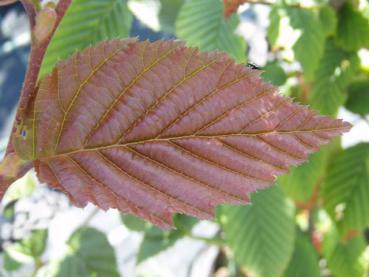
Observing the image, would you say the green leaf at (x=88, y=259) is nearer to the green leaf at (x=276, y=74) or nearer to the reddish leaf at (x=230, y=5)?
the green leaf at (x=276, y=74)

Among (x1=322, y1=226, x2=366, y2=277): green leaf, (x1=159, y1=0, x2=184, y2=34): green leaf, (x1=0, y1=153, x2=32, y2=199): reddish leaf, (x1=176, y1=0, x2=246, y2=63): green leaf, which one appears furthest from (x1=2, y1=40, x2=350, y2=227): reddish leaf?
(x1=322, y1=226, x2=366, y2=277): green leaf

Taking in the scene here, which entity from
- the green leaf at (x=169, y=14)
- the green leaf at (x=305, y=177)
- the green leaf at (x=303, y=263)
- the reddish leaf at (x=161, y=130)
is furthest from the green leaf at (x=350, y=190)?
the reddish leaf at (x=161, y=130)

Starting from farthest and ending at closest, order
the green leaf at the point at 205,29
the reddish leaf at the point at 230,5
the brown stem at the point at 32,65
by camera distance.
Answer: the green leaf at the point at 205,29 < the reddish leaf at the point at 230,5 < the brown stem at the point at 32,65

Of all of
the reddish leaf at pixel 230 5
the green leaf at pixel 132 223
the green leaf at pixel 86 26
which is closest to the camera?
the reddish leaf at pixel 230 5

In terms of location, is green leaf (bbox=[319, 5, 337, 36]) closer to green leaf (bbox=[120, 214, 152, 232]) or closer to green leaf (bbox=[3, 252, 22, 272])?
green leaf (bbox=[120, 214, 152, 232])

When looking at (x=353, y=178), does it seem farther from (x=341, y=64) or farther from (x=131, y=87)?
(x=131, y=87)

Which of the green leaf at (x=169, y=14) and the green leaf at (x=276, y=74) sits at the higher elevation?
the green leaf at (x=169, y=14)
